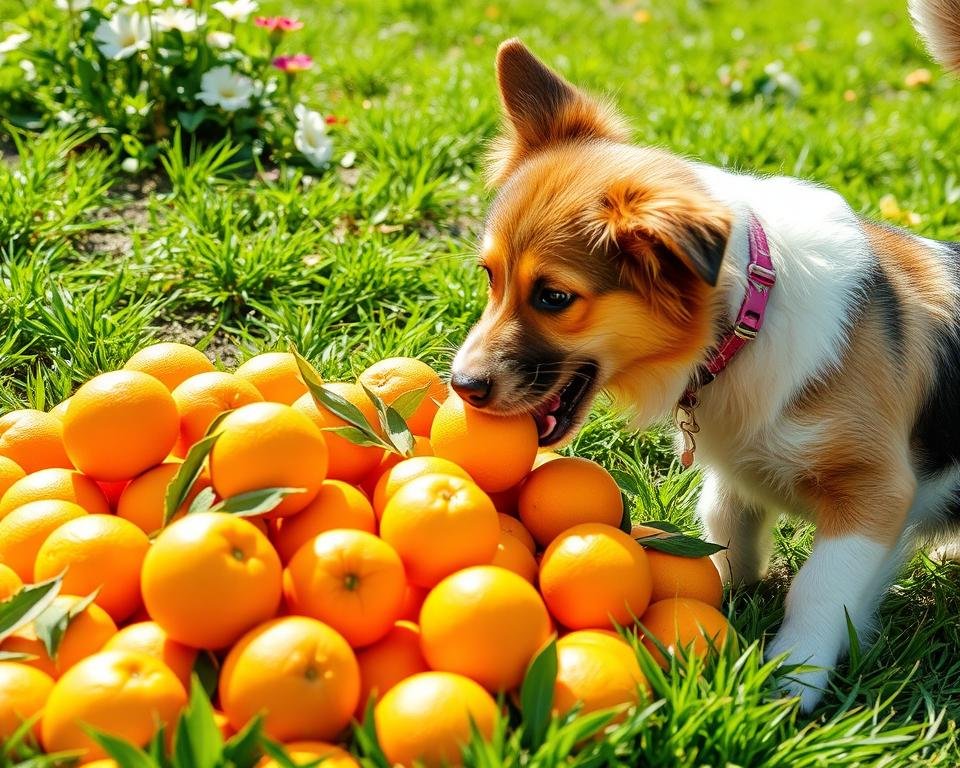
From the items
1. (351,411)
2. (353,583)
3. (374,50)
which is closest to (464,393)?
(351,411)

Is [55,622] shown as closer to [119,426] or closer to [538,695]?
[119,426]

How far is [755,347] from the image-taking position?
9.38ft

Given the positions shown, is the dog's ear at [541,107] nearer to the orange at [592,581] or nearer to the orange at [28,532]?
the orange at [592,581]

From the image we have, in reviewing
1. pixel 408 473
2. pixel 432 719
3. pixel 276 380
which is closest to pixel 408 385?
pixel 276 380

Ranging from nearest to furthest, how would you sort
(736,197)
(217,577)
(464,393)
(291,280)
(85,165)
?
(217,577)
(464,393)
(736,197)
(291,280)
(85,165)

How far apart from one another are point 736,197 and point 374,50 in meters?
4.30

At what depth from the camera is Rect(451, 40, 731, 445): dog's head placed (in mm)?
2686

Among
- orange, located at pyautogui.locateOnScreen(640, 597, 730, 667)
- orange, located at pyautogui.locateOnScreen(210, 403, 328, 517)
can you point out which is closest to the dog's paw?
orange, located at pyautogui.locateOnScreen(640, 597, 730, 667)

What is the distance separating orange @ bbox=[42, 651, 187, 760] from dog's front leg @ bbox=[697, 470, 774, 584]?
6.35 ft

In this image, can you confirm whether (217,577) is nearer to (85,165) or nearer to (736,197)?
(736,197)

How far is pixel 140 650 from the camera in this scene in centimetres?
211

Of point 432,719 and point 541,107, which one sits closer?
point 432,719

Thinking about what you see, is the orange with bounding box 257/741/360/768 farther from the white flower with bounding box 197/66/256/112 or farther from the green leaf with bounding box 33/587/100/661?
the white flower with bounding box 197/66/256/112

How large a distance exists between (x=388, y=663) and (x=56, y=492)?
94cm
